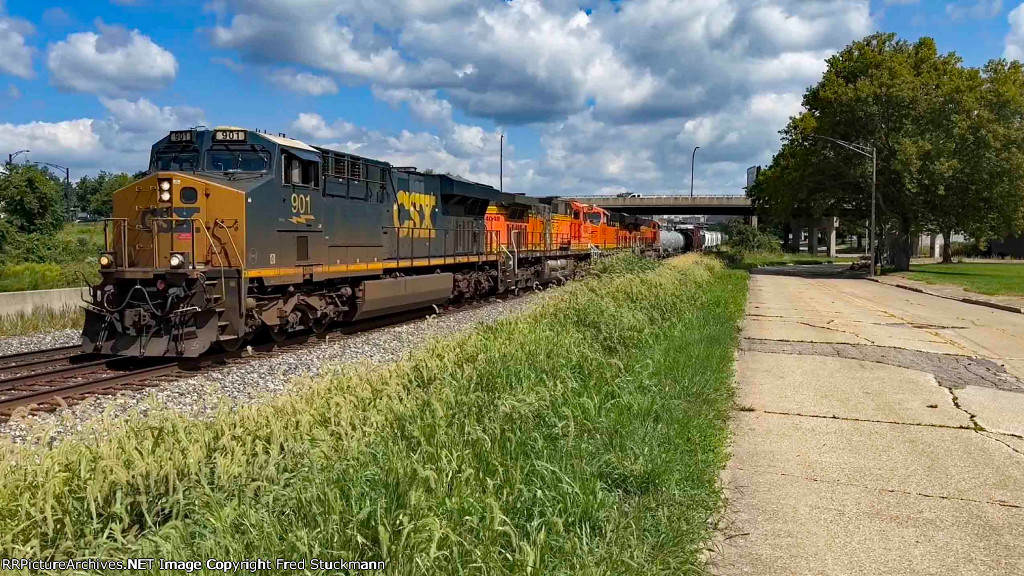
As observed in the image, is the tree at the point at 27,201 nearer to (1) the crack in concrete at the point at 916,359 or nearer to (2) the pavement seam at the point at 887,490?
(1) the crack in concrete at the point at 916,359

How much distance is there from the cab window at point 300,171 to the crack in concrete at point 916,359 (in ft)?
26.0

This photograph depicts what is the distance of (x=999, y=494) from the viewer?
16.0 feet

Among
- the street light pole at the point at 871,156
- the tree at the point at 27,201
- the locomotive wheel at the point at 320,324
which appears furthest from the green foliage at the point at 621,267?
the tree at the point at 27,201

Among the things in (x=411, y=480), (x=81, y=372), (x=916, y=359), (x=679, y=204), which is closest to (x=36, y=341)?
(x=81, y=372)

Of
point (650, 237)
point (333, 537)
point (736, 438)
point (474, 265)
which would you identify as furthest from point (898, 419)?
point (650, 237)

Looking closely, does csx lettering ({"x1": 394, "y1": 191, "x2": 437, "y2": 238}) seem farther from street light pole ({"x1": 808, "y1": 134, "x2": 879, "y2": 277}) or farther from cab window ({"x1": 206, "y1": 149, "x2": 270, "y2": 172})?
street light pole ({"x1": 808, "y1": 134, "x2": 879, "y2": 277})

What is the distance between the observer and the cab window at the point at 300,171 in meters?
11.2

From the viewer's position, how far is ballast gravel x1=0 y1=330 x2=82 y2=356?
40.3 feet

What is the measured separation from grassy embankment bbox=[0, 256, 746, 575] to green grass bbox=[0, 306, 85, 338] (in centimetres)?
1169

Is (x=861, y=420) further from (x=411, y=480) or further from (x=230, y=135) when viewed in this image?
(x=230, y=135)

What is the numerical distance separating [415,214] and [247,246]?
6087mm

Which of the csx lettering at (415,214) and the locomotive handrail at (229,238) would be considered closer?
the locomotive handrail at (229,238)

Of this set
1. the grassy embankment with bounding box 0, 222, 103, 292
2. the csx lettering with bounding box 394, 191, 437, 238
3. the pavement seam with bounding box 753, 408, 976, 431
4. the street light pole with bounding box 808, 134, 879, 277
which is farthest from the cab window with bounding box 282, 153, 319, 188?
the street light pole with bounding box 808, 134, 879, 277

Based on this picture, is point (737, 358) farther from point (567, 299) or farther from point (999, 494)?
point (999, 494)
